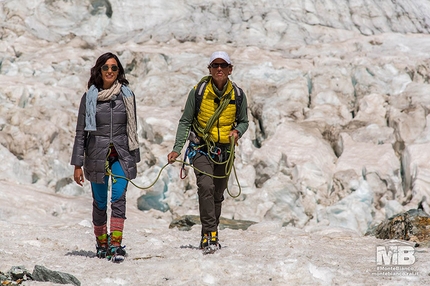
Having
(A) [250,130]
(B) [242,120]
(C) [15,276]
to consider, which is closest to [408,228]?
(B) [242,120]

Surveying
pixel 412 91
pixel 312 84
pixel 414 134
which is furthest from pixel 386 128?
pixel 312 84

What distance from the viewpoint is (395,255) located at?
529 centimetres

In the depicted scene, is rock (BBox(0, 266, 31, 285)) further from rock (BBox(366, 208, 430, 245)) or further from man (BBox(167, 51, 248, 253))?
rock (BBox(366, 208, 430, 245))

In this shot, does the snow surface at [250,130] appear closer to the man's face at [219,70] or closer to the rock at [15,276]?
the rock at [15,276]

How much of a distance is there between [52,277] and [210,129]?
1982mm

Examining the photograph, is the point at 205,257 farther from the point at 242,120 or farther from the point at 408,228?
the point at 408,228

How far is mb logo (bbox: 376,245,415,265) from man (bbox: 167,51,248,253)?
1.61 meters

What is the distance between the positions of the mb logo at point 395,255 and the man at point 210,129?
5.28 ft

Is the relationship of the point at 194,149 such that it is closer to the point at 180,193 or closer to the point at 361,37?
the point at 180,193

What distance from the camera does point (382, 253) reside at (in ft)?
17.8

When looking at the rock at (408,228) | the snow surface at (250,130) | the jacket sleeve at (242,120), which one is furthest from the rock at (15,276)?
the rock at (408,228)

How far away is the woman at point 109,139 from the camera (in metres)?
4.80

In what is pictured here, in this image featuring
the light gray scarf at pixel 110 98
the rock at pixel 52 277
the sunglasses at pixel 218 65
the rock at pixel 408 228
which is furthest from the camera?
the rock at pixel 408 228

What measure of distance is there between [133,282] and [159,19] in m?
17.0
